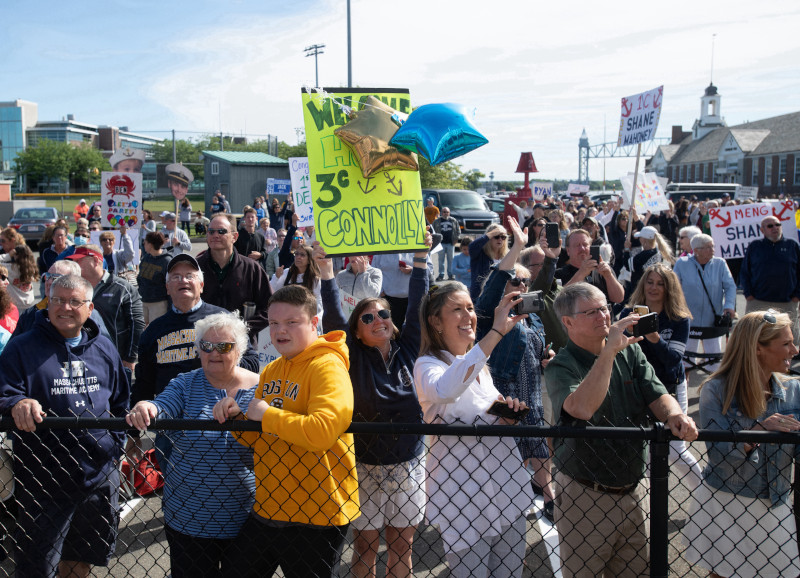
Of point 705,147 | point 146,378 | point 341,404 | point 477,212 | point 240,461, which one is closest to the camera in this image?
point 341,404

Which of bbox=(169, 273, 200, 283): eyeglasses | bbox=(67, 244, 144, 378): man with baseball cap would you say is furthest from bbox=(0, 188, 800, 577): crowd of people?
bbox=(67, 244, 144, 378): man with baseball cap

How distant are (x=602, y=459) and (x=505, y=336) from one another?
143 cm

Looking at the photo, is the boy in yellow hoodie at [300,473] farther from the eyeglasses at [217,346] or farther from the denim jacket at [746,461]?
the denim jacket at [746,461]

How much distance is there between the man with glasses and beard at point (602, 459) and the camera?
2840 mm

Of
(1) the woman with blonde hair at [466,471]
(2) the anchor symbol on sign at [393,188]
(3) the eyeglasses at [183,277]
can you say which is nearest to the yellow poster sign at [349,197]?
(2) the anchor symbol on sign at [393,188]

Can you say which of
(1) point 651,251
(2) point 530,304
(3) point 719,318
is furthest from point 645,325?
(1) point 651,251

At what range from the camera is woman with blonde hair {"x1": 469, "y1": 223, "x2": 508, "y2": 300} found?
5.96 meters

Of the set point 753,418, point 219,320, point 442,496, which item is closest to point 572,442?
point 442,496

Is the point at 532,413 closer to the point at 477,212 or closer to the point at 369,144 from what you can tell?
the point at 369,144

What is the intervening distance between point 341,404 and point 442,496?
0.93 m

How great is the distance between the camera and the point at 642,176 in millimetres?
14359

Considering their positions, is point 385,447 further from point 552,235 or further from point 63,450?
point 552,235

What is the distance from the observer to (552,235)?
5.19 meters

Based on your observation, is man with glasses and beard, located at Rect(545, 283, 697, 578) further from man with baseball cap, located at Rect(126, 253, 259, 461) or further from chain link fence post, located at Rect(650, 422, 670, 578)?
man with baseball cap, located at Rect(126, 253, 259, 461)
